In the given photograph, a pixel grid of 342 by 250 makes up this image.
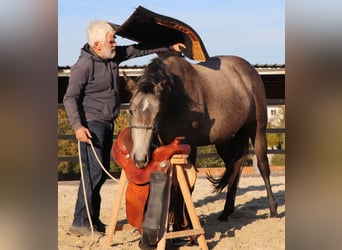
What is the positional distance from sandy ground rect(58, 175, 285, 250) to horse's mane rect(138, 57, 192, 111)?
125 centimetres

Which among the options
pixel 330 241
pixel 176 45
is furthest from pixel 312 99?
pixel 176 45

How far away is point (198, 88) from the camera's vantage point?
4836 millimetres

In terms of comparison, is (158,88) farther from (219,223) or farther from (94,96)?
(219,223)

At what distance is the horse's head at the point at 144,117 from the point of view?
3658 millimetres

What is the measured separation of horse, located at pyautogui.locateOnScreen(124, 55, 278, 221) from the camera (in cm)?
374

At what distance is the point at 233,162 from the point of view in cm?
595

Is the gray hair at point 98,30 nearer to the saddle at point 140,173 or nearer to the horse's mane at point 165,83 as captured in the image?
the horse's mane at point 165,83

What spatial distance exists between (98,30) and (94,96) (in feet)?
1.95

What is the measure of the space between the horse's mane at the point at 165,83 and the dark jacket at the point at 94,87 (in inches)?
17.3

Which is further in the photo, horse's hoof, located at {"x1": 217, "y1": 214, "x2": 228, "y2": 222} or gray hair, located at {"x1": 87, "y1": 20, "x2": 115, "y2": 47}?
horse's hoof, located at {"x1": 217, "y1": 214, "x2": 228, "y2": 222}

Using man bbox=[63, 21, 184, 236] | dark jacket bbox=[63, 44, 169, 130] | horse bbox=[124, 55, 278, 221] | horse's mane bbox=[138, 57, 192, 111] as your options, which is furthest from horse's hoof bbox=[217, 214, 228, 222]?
dark jacket bbox=[63, 44, 169, 130]

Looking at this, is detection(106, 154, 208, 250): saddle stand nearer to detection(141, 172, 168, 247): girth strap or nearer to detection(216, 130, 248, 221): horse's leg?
detection(141, 172, 168, 247): girth strap

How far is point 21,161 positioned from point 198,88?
3314 mm

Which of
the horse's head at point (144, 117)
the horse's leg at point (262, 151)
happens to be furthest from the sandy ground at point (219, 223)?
the horse's head at point (144, 117)
